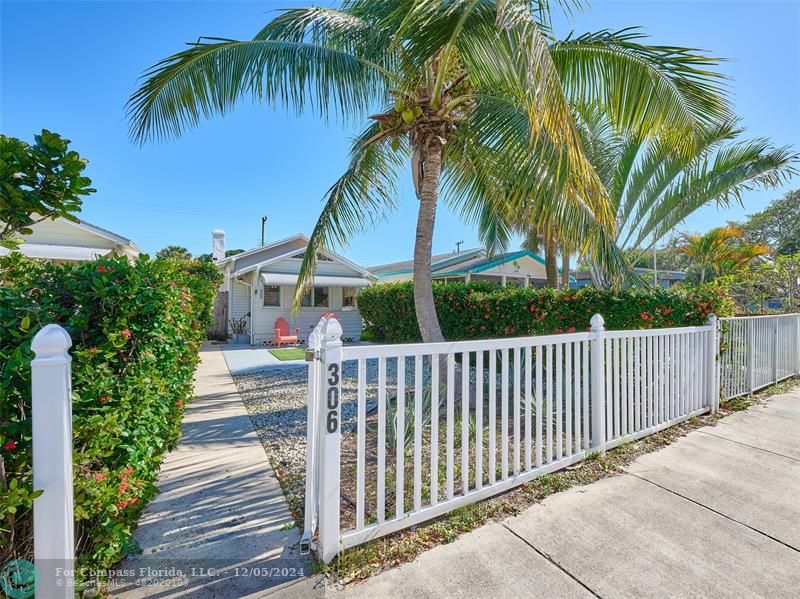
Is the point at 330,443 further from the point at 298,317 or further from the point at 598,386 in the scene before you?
the point at 298,317

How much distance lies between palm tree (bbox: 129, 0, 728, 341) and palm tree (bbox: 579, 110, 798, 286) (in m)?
1.80

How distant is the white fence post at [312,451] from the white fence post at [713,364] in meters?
6.03

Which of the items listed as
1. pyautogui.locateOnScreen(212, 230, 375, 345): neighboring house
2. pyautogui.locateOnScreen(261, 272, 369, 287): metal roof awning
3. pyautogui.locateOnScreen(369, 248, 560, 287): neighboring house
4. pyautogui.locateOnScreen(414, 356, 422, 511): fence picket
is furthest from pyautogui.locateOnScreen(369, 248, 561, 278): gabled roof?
pyautogui.locateOnScreen(414, 356, 422, 511): fence picket

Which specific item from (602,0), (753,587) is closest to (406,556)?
(753,587)

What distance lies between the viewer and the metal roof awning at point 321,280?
1542cm

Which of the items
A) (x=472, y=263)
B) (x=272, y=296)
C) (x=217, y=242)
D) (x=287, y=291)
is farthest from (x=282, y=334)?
(x=472, y=263)

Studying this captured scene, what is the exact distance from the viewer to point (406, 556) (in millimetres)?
2574

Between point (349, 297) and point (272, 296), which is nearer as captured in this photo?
point (272, 296)

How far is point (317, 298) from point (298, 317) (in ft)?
4.30

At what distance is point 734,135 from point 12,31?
13.6 m

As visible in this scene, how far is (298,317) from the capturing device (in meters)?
17.2

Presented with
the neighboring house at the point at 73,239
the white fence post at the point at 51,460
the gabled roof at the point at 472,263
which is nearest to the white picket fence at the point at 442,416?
the white fence post at the point at 51,460

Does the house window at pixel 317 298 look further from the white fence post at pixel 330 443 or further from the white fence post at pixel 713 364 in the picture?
the white fence post at pixel 330 443

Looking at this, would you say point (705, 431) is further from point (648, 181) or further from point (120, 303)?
point (120, 303)
